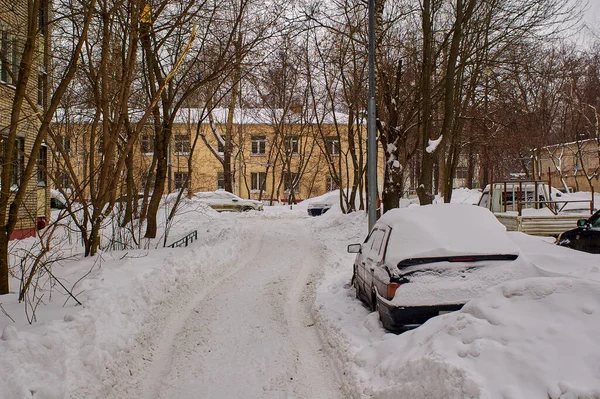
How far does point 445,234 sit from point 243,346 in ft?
9.48

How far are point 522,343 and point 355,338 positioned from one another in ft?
8.55

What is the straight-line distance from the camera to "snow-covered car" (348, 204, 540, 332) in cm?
550

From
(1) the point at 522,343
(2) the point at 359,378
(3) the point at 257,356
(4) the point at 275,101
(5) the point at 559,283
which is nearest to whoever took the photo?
(1) the point at 522,343

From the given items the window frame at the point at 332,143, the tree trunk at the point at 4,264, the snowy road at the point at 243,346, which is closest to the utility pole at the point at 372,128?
the snowy road at the point at 243,346

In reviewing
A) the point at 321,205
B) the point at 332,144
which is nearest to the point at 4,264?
the point at 321,205

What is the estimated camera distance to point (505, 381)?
3.29 m

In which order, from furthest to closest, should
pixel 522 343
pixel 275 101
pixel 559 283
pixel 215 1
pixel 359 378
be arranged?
pixel 275 101 → pixel 215 1 → pixel 359 378 → pixel 559 283 → pixel 522 343

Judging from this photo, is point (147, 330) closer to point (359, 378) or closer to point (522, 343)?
point (359, 378)

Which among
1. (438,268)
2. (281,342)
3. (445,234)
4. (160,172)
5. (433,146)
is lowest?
(281,342)

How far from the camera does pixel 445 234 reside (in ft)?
19.9

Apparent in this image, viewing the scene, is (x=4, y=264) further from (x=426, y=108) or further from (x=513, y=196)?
(x=513, y=196)

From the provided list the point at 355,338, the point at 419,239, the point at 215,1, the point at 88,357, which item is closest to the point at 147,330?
the point at 88,357

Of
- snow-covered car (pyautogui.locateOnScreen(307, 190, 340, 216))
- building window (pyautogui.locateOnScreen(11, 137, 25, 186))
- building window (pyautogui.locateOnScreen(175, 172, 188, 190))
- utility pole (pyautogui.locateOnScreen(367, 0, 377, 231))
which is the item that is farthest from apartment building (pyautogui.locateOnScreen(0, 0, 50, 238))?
snow-covered car (pyautogui.locateOnScreen(307, 190, 340, 216))

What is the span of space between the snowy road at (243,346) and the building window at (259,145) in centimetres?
3720
